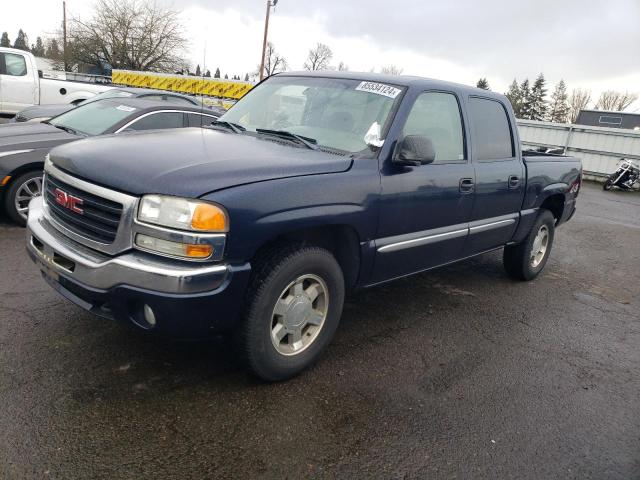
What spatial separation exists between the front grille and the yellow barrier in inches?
480

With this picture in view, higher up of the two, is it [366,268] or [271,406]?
[366,268]

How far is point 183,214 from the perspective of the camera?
7.95ft

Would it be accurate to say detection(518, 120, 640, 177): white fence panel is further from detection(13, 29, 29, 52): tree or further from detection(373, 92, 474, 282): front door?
detection(13, 29, 29, 52): tree

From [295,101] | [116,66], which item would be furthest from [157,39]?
[295,101]

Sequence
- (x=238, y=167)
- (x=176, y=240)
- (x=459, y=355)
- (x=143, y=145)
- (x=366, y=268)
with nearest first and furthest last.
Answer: (x=176, y=240), (x=238, y=167), (x=143, y=145), (x=366, y=268), (x=459, y=355)

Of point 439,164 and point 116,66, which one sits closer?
point 439,164

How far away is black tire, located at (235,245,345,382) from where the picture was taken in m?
Answer: 2.69

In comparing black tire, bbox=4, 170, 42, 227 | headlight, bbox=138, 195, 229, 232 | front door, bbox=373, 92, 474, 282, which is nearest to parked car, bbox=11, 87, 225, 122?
black tire, bbox=4, 170, 42, 227

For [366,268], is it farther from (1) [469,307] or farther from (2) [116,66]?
(2) [116,66]

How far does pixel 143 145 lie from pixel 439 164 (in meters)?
2.08

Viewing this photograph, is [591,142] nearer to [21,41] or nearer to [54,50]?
[54,50]

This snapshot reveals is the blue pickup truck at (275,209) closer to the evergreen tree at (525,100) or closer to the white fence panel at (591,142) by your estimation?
the white fence panel at (591,142)

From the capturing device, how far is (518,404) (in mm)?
3121

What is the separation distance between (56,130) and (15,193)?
3.35 feet
